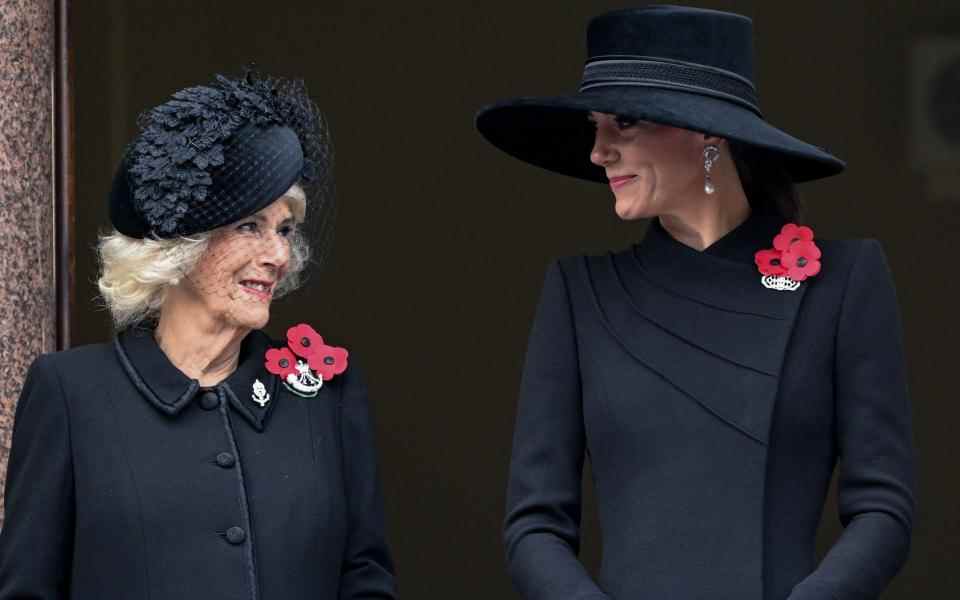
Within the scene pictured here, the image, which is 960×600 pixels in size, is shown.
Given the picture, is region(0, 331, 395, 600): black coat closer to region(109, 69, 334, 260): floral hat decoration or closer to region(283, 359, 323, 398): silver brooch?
region(283, 359, 323, 398): silver brooch

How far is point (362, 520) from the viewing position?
4145mm

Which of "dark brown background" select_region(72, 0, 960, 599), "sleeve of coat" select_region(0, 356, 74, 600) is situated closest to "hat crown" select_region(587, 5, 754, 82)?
"sleeve of coat" select_region(0, 356, 74, 600)

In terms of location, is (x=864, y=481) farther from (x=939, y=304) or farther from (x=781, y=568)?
(x=939, y=304)

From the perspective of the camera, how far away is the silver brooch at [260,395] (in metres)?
4.19

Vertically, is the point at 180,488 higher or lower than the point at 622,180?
lower

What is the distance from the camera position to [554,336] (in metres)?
3.99

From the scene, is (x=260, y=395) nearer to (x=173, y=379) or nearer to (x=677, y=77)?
(x=173, y=379)

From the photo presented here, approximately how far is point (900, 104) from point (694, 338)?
3.19 meters

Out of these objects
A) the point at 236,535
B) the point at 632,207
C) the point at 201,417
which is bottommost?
the point at 236,535

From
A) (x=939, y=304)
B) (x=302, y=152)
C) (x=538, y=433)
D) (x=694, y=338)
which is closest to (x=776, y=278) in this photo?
(x=694, y=338)

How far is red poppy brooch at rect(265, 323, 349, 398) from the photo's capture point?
4219mm

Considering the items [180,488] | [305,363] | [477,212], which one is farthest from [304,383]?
[477,212]

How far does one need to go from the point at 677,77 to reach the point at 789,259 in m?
0.37

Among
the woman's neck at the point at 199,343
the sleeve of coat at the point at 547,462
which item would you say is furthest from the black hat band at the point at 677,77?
the woman's neck at the point at 199,343
